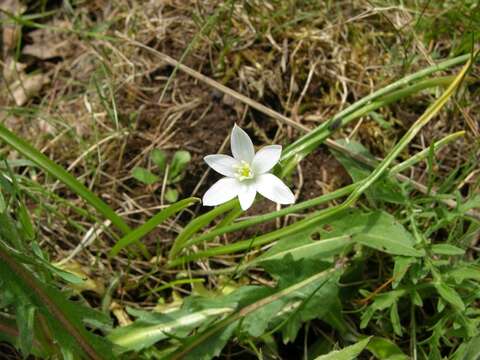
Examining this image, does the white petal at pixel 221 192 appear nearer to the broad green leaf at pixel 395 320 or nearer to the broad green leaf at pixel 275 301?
the broad green leaf at pixel 275 301

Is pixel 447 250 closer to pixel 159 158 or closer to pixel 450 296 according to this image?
pixel 450 296

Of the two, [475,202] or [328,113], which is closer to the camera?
[475,202]

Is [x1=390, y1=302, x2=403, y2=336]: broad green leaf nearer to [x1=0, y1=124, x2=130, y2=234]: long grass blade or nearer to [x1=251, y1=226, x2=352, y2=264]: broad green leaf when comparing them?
[x1=251, y1=226, x2=352, y2=264]: broad green leaf

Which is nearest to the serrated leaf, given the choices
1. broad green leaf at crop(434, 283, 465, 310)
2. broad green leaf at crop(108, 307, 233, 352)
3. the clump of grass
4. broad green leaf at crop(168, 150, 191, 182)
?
the clump of grass

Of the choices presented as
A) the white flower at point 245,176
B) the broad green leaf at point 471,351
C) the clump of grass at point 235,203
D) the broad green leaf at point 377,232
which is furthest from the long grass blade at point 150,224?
the broad green leaf at point 471,351

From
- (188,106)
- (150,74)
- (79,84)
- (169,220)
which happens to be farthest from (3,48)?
(169,220)

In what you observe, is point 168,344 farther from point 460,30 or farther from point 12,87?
point 460,30
